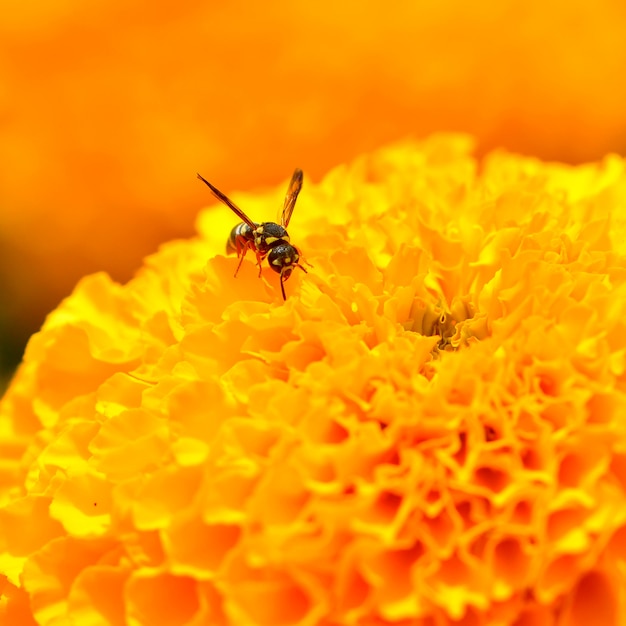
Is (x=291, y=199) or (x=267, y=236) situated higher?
(x=291, y=199)

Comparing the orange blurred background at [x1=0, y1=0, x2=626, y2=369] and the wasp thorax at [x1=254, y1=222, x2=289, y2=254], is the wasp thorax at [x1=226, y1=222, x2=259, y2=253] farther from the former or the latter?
the orange blurred background at [x1=0, y1=0, x2=626, y2=369]

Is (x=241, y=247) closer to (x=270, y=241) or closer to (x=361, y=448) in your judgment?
(x=270, y=241)

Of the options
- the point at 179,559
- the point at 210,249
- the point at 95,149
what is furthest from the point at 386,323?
the point at 95,149

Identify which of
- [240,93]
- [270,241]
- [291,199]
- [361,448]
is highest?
[240,93]

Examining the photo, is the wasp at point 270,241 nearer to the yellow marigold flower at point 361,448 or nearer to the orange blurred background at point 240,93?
the yellow marigold flower at point 361,448

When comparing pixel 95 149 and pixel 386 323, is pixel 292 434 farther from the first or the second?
pixel 95 149

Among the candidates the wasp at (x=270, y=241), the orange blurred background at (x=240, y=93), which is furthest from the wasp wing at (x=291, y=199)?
the orange blurred background at (x=240, y=93)

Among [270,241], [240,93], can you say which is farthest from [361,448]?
[240,93]
